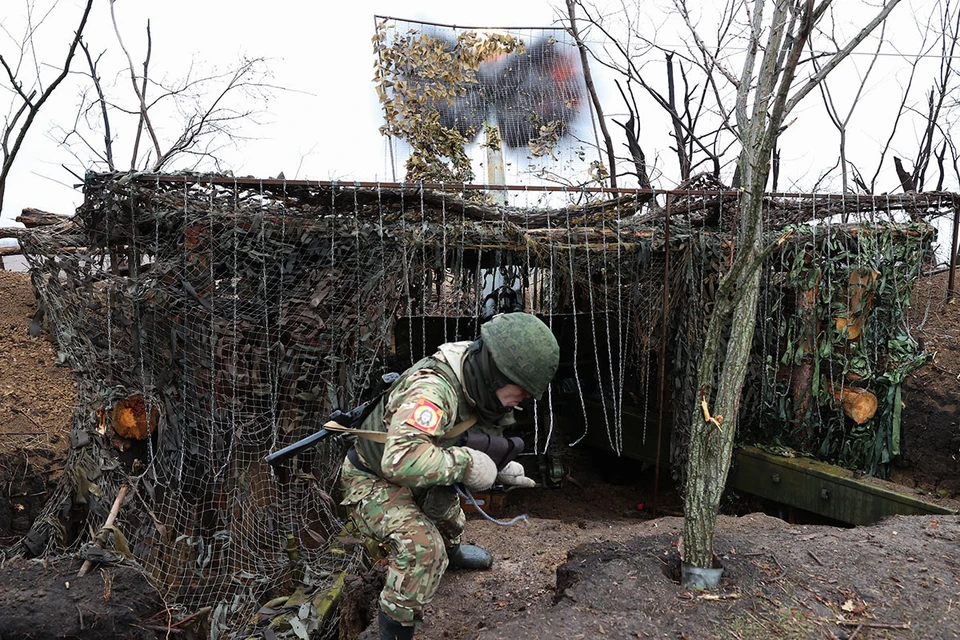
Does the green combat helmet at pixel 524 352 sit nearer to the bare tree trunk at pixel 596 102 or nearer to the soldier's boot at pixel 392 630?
the soldier's boot at pixel 392 630

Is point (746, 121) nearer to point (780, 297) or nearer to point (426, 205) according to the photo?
point (426, 205)

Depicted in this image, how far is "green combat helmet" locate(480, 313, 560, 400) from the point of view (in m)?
3.03

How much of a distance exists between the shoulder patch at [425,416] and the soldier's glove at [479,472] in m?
0.23

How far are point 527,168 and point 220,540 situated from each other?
8275 mm

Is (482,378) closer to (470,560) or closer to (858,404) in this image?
(470,560)

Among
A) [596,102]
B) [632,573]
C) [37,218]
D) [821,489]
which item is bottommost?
[821,489]

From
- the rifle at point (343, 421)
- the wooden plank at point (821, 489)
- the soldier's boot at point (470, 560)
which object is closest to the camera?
the rifle at point (343, 421)

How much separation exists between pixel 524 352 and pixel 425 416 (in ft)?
1.75

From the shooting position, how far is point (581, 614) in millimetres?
3111

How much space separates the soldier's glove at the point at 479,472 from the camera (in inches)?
119

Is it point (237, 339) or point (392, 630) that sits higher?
point (237, 339)

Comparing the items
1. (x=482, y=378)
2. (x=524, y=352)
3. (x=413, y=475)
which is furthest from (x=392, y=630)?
(x=524, y=352)

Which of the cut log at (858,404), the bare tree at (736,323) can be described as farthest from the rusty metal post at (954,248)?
the bare tree at (736,323)

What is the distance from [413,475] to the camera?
2.88 m
